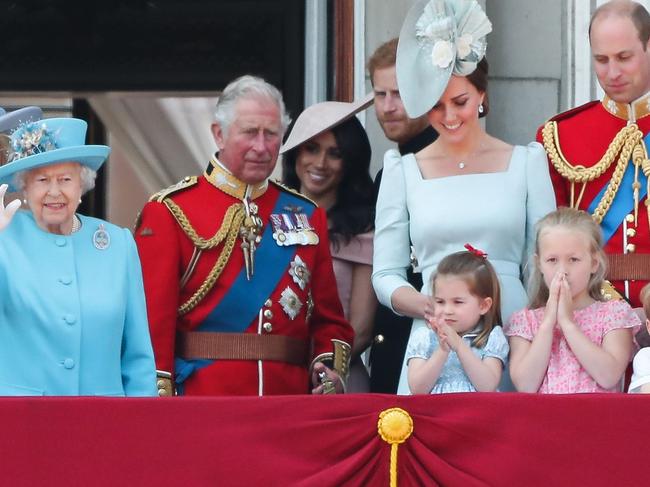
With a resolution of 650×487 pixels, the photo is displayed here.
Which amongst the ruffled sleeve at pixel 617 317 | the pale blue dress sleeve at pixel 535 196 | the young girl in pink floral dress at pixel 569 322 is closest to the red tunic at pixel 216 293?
the pale blue dress sleeve at pixel 535 196

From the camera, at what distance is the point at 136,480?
14.3 ft

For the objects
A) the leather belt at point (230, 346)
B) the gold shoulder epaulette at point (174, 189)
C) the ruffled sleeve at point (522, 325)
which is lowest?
the leather belt at point (230, 346)

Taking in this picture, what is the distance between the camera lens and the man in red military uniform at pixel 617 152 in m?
5.17

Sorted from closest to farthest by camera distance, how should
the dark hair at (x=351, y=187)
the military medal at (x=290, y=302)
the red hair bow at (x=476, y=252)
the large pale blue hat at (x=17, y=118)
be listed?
the red hair bow at (x=476, y=252)
the large pale blue hat at (x=17, y=118)
the military medal at (x=290, y=302)
the dark hair at (x=351, y=187)

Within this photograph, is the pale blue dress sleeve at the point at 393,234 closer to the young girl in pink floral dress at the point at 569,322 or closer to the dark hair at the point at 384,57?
the young girl in pink floral dress at the point at 569,322

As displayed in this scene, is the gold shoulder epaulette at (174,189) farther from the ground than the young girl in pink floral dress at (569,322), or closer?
farther from the ground

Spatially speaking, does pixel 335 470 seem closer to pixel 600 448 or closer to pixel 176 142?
pixel 600 448

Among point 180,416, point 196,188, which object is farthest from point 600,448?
point 196,188

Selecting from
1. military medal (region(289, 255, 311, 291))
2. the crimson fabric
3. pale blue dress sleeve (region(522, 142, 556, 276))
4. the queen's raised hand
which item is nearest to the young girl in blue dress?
pale blue dress sleeve (region(522, 142, 556, 276))

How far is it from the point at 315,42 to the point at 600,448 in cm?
279

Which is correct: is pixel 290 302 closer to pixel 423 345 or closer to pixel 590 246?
pixel 423 345

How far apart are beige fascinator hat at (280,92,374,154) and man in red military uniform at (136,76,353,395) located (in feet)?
0.99

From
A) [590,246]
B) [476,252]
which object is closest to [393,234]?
[476,252]

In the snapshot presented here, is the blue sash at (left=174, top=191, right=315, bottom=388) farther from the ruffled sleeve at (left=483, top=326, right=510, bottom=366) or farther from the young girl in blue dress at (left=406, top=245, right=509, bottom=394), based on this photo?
the ruffled sleeve at (left=483, top=326, right=510, bottom=366)
